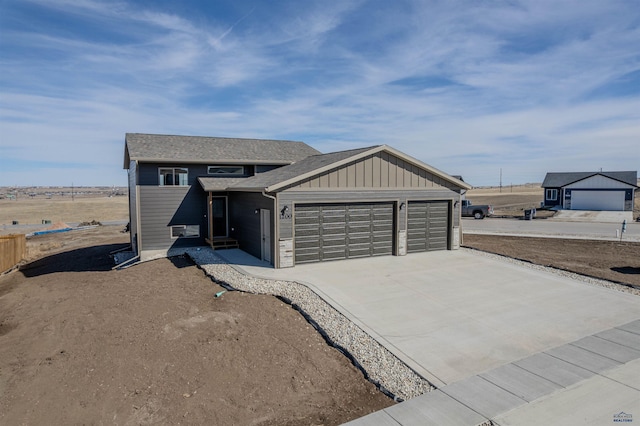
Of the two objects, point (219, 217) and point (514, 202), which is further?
point (514, 202)

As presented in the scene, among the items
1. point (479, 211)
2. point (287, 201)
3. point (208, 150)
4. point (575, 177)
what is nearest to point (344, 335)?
point (287, 201)

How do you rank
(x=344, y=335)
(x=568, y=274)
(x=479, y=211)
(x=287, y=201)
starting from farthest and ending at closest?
(x=479, y=211) < (x=287, y=201) < (x=568, y=274) < (x=344, y=335)

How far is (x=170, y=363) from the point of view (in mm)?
6949

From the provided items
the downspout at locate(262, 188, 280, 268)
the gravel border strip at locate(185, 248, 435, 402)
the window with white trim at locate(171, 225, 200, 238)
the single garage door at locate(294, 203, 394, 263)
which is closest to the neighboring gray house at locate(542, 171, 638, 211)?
the single garage door at locate(294, 203, 394, 263)

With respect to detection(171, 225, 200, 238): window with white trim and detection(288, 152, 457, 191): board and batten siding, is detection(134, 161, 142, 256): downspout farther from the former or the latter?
detection(288, 152, 457, 191): board and batten siding

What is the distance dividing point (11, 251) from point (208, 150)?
1013cm

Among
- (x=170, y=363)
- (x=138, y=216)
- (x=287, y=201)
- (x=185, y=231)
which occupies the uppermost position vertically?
(x=287, y=201)

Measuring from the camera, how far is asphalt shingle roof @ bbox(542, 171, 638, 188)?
124 feet

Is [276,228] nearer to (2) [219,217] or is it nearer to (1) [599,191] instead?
(2) [219,217]

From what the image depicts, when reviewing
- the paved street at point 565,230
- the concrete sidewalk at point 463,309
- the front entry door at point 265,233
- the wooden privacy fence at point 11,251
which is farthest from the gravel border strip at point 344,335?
the paved street at point 565,230

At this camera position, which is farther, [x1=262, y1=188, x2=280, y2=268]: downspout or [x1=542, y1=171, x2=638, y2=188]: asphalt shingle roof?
[x1=542, y1=171, x2=638, y2=188]: asphalt shingle roof

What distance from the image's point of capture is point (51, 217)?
4291 cm

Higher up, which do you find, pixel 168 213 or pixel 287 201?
pixel 287 201

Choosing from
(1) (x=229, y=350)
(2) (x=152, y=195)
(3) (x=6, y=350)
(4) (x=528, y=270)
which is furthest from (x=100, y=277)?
(4) (x=528, y=270)
